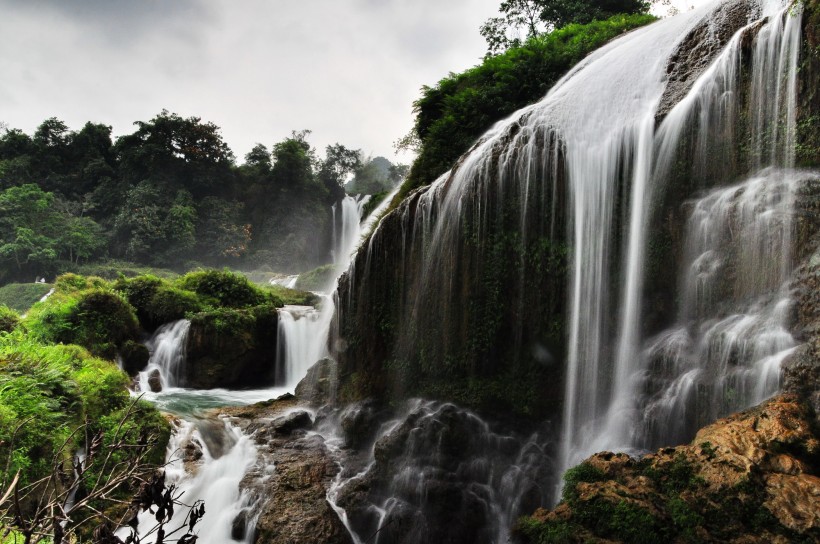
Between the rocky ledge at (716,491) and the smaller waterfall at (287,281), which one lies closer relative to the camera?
the rocky ledge at (716,491)

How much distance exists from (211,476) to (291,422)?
6.54ft

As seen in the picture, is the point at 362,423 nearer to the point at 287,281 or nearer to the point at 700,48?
the point at 700,48

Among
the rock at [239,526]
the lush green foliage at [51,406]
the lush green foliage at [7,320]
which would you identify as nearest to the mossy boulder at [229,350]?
the lush green foliage at [7,320]

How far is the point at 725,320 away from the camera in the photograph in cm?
622

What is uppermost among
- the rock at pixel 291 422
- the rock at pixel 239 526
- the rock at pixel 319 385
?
the rock at pixel 319 385

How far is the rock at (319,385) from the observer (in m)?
11.0

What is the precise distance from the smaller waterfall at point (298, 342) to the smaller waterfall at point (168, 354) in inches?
121

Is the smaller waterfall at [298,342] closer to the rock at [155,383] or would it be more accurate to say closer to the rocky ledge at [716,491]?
the rock at [155,383]

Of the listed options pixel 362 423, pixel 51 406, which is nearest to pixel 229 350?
pixel 362 423

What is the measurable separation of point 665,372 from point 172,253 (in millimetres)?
38086

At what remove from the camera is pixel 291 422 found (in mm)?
9750

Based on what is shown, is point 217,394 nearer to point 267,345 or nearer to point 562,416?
point 267,345

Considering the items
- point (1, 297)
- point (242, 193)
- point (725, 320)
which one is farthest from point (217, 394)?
point (242, 193)

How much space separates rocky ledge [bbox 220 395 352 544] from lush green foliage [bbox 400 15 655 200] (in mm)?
7087
